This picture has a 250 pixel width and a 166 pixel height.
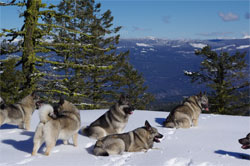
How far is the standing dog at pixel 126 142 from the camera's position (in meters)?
7.78

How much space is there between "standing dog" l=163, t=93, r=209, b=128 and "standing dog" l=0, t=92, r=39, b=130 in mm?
6094

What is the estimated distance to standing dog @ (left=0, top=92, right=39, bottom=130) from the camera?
30.9ft

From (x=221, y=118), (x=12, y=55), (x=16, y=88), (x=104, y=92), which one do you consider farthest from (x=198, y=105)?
(x=104, y=92)

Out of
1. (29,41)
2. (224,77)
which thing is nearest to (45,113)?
(29,41)

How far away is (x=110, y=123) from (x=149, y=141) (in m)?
1.78

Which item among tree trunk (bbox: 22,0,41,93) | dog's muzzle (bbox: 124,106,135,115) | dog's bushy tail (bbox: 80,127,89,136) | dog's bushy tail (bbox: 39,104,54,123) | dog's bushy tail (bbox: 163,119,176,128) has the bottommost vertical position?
dog's bushy tail (bbox: 163,119,176,128)

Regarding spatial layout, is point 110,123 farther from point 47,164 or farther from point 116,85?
point 116,85

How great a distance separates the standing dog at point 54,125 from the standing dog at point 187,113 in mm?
5570

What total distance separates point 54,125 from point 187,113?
24.9 feet

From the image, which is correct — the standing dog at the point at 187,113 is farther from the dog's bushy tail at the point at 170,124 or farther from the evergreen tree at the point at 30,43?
the evergreen tree at the point at 30,43

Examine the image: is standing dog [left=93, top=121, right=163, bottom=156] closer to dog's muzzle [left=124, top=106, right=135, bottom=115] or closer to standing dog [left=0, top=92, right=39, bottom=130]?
dog's muzzle [left=124, top=106, right=135, bottom=115]

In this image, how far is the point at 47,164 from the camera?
6.56 metres

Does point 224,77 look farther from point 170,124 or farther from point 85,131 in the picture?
point 85,131

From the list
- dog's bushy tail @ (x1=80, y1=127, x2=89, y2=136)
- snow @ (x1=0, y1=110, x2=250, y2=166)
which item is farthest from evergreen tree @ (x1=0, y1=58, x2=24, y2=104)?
dog's bushy tail @ (x1=80, y1=127, x2=89, y2=136)
